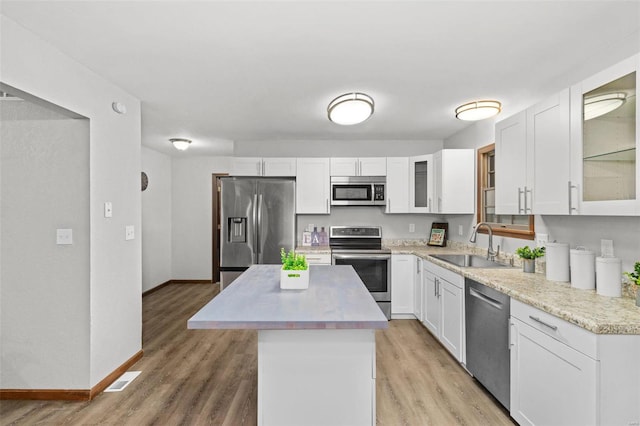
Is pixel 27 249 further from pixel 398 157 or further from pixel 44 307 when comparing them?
pixel 398 157

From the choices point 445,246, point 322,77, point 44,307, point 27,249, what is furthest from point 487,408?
point 27,249

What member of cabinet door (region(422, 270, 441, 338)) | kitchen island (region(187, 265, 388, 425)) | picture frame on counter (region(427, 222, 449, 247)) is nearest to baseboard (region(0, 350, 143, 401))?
kitchen island (region(187, 265, 388, 425))

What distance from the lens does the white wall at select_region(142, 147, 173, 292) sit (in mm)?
5355

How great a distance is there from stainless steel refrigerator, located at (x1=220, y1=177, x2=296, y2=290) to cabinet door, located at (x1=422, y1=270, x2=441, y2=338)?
177 cm

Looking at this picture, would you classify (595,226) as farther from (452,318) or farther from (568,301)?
(452,318)

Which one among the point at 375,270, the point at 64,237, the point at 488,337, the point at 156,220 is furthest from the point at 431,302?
the point at 156,220

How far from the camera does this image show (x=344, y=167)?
14.5ft

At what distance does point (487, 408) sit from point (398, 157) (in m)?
3.15

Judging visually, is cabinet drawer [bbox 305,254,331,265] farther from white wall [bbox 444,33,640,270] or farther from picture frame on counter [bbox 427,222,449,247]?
white wall [bbox 444,33,640,270]

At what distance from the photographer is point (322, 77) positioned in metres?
2.52

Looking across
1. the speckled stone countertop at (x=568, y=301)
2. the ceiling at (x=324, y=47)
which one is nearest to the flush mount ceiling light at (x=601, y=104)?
the ceiling at (x=324, y=47)

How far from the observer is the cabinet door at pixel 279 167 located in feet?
14.6

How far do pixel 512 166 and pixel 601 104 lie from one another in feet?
2.61

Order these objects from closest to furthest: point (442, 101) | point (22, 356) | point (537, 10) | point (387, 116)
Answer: point (537, 10) → point (22, 356) → point (442, 101) → point (387, 116)
